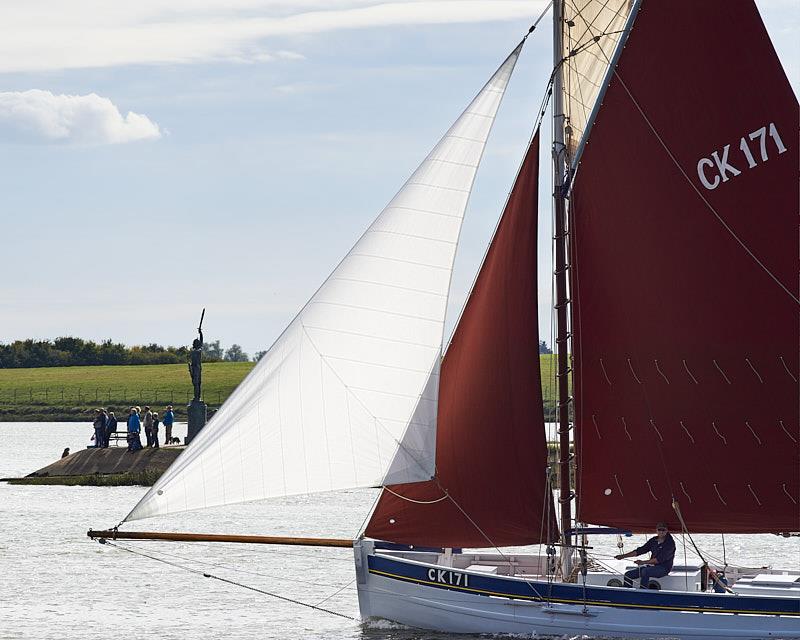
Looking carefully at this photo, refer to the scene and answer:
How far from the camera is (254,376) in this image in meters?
21.4

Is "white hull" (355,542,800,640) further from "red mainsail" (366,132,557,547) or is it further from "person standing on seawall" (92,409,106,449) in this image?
"person standing on seawall" (92,409,106,449)

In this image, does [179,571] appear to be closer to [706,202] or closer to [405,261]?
[405,261]

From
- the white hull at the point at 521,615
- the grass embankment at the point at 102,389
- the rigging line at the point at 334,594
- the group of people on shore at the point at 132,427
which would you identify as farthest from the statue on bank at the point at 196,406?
the grass embankment at the point at 102,389

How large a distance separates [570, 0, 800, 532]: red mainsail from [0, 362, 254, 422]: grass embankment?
104m

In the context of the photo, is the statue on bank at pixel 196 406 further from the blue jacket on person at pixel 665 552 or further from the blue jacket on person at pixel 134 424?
the blue jacket on person at pixel 665 552

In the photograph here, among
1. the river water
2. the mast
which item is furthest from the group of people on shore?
the mast

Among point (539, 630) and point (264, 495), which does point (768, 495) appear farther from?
point (264, 495)

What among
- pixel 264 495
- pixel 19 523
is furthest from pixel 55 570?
pixel 264 495

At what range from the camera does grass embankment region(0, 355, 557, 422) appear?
135 meters

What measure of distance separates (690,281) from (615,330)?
136 centimetres

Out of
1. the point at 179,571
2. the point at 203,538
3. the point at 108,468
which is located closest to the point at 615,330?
the point at 203,538

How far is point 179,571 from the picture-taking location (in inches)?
1415

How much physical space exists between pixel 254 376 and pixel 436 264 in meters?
3.29

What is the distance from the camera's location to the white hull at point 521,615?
22266 mm
